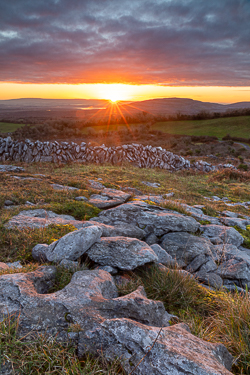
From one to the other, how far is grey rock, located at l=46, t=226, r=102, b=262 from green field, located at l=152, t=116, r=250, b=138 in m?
55.7

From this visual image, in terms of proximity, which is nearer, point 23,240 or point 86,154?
point 23,240

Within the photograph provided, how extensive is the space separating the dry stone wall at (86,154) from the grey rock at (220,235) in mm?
13346

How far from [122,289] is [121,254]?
0.76 meters

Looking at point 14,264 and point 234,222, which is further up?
point 14,264

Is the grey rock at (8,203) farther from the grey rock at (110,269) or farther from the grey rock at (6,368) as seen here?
the grey rock at (6,368)

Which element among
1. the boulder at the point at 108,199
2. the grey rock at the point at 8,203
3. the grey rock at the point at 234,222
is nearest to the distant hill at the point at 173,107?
the boulder at the point at 108,199

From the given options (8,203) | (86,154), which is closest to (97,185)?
(8,203)

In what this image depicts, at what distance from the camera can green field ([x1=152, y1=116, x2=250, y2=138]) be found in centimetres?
5597

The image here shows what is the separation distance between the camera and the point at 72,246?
4043 millimetres

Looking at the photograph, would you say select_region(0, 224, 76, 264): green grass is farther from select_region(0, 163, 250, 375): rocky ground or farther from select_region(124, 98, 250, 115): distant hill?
select_region(124, 98, 250, 115): distant hill

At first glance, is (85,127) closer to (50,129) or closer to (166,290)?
(50,129)

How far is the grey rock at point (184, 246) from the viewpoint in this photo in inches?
201

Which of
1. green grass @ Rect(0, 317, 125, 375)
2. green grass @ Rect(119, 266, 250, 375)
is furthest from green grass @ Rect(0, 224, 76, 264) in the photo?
green grass @ Rect(0, 317, 125, 375)

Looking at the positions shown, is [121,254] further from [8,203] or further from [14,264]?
[8,203]
